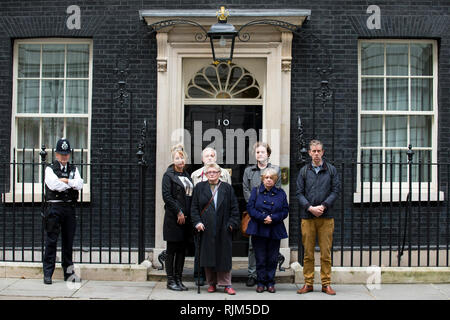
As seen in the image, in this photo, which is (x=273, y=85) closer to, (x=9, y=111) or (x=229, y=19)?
(x=229, y=19)

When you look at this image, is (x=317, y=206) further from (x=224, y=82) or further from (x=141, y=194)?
(x=224, y=82)

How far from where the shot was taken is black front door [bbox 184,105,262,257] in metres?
9.63

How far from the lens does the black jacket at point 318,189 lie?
7.61 metres

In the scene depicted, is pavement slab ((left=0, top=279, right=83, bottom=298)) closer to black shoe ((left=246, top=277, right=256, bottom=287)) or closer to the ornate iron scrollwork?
black shoe ((left=246, top=277, right=256, bottom=287))

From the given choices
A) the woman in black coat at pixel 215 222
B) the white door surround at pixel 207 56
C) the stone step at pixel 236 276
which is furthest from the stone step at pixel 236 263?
the woman in black coat at pixel 215 222

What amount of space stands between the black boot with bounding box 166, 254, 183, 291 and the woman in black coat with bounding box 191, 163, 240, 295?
45 cm

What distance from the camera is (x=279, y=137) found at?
9.31 m

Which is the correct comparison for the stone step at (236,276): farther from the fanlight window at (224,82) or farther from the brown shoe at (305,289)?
the fanlight window at (224,82)

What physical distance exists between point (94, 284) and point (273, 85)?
384 cm

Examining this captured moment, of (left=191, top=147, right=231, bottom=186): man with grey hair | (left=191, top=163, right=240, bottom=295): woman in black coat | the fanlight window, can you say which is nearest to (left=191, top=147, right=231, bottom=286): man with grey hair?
(left=191, top=147, right=231, bottom=186): man with grey hair

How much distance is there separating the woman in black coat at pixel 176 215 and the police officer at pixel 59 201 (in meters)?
1.19

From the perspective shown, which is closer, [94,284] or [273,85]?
→ [94,284]

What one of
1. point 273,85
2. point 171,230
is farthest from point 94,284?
point 273,85

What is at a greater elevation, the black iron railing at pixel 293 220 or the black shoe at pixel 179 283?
the black iron railing at pixel 293 220
